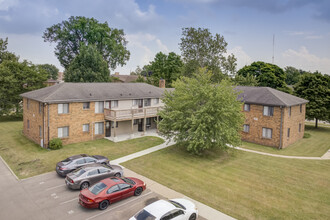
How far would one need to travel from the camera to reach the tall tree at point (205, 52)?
4559cm

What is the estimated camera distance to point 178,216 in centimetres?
1112

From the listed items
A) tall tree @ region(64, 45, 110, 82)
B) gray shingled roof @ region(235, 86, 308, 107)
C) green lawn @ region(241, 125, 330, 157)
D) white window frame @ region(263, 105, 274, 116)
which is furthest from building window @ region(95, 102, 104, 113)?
white window frame @ region(263, 105, 274, 116)

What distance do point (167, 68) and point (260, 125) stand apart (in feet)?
123

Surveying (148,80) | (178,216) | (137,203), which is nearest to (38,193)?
(137,203)

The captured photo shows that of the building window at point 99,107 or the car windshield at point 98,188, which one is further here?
the building window at point 99,107

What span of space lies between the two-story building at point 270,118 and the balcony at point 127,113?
38.8ft

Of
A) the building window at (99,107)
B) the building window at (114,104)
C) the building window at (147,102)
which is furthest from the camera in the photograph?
the building window at (147,102)

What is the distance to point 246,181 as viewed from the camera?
56.9ft

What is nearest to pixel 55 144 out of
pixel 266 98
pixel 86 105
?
pixel 86 105

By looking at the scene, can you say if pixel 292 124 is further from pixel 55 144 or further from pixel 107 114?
pixel 55 144

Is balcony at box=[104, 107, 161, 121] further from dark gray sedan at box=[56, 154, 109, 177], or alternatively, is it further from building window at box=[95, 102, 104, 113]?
dark gray sedan at box=[56, 154, 109, 177]

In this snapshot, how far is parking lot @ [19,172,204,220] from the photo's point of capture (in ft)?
41.1

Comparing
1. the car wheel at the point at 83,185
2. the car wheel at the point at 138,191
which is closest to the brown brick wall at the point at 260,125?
the car wheel at the point at 138,191

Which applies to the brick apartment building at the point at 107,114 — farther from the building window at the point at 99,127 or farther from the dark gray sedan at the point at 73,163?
the dark gray sedan at the point at 73,163
